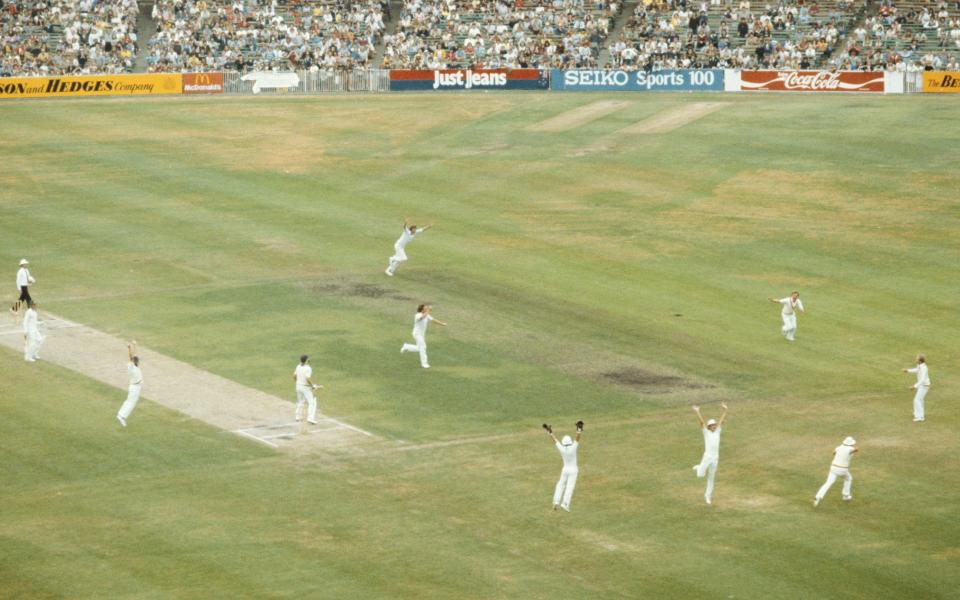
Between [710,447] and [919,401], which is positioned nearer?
[710,447]

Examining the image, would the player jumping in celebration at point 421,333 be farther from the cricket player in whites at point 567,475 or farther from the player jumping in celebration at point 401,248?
the cricket player in whites at point 567,475

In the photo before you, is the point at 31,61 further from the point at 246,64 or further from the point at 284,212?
the point at 284,212

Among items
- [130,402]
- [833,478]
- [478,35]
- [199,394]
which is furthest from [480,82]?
[833,478]

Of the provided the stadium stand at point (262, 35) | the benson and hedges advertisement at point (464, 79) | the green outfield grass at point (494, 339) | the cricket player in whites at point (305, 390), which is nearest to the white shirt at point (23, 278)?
the green outfield grass at point (494, 339)

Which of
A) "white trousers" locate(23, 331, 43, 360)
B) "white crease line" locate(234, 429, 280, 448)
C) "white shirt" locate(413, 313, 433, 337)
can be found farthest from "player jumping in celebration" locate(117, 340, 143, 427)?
"white shirt" locate(413, 313, 433, 337)

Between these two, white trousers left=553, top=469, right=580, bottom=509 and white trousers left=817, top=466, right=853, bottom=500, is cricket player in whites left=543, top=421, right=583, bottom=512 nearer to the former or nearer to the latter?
white trousers left=553, top=469, right=580, bottom=509

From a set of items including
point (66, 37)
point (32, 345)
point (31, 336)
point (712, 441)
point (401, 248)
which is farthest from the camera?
point (66, 37)

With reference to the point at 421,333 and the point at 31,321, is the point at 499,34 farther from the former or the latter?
the point at 31,321
